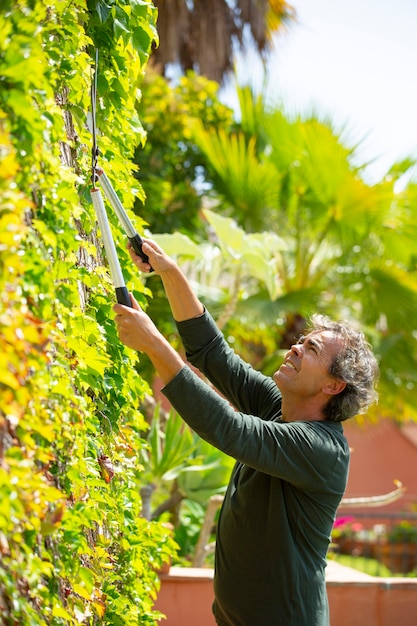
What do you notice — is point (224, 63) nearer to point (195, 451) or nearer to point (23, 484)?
point (195, 451)

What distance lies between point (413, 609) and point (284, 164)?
518 centimetres

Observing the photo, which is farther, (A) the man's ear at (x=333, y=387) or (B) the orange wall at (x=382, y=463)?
(B) the orange wall at (x=382, y=463)

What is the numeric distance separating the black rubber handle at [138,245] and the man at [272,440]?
2cm

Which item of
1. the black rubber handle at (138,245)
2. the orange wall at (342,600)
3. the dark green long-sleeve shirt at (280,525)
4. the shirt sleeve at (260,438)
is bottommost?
the orange wall at (342,600)

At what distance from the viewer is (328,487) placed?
2561 millimetres

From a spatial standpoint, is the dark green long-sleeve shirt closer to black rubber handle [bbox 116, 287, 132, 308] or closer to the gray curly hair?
the gray curly hair

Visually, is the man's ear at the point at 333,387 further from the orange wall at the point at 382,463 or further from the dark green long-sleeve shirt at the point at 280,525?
the orange wall at the point at 382,463

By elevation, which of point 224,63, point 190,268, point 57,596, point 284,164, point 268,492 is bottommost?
point 57,596

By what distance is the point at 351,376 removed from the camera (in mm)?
2771

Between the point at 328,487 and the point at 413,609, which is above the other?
the point at 328,487

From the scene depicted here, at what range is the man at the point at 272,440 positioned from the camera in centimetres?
228

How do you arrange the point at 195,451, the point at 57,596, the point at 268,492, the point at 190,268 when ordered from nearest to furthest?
1. the point at 57,596
2. the point at 268,492
3. the point at 195,451
4. the point at 190,268

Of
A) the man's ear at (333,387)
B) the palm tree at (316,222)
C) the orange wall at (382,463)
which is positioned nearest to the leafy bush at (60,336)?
the man's ear at (333,387)

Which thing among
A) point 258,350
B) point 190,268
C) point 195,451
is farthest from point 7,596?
point 258,350
